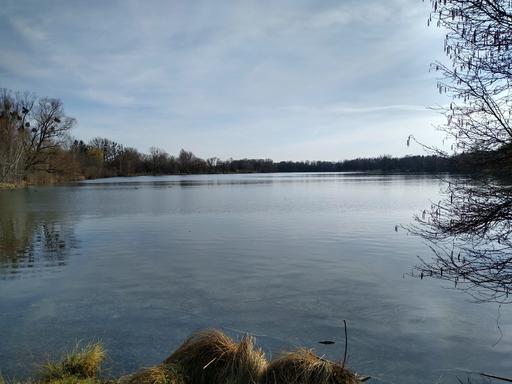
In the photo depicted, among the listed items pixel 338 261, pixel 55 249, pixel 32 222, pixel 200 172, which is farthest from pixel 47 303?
pixel 200 172

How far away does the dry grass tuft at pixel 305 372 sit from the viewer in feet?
14.5

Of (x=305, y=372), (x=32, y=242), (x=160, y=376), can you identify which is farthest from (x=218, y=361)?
(x=32, y=242)

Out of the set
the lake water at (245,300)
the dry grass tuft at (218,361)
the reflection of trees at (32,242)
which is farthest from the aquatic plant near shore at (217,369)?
the reflection of trees at (32,242)

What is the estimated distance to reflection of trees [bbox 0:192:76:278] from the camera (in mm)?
12109

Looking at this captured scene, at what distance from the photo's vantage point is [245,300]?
343 inches

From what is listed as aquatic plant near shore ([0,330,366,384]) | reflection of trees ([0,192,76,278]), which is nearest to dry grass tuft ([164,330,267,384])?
aquatic plant near shore ([0,330,366,384])

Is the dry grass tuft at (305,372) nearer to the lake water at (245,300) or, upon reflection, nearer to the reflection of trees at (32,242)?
the lake water at (245,300)

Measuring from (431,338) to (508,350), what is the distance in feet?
3.56

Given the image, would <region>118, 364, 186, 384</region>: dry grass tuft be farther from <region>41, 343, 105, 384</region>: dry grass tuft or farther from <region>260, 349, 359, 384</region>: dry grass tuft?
<region>260, 349, 359, 384</region>: dry grass tuft

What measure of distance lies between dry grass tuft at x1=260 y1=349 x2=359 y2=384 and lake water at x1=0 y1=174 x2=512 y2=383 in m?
1.29

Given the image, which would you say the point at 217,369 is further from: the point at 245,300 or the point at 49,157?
the point at 49,157

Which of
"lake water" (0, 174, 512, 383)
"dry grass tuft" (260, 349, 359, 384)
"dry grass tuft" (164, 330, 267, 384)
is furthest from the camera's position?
"lake water" (0, 174, 512, 383)

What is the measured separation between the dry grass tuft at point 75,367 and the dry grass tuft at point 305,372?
2341 mm

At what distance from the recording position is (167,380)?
4.63 metres
